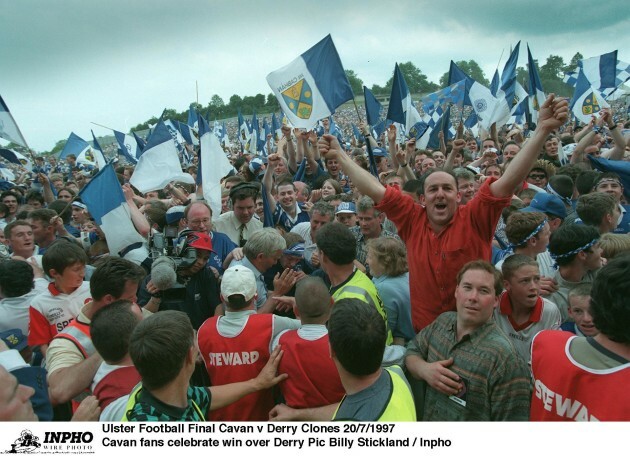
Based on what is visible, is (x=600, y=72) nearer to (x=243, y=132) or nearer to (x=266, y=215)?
(x=266, y=215)

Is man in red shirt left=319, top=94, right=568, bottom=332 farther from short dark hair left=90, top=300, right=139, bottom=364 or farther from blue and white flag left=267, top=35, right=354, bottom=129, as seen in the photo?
blue and white flag left=267, top=35, right=354, bottom=129

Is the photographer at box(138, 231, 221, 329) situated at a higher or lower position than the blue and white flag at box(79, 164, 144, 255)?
lower

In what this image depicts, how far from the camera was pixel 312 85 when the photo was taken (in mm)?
5984

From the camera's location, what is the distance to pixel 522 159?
2773 mm

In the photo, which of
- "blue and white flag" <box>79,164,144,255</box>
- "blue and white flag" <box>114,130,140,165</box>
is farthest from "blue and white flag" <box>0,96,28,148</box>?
"blue and white flag" <box>114,130,140,165</box>

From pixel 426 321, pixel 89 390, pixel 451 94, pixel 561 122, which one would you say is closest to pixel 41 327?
pixel 89 390

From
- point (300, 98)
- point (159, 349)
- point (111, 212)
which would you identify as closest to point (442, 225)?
point (159, 349)

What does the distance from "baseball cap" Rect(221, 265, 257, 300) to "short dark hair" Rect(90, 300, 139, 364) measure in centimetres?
58

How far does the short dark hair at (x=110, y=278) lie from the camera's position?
294 centimetres

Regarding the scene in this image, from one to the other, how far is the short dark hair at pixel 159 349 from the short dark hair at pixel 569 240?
245 centimetres

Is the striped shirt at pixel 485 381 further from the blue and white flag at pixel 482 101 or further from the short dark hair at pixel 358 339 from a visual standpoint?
the blue and white flag at pixel 482 101

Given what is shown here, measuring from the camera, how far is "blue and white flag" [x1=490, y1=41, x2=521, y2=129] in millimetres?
9805

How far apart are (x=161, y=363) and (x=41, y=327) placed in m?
1.96

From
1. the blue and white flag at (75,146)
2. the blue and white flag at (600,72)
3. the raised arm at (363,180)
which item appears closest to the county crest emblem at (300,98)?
the raised arm at (363,180)
